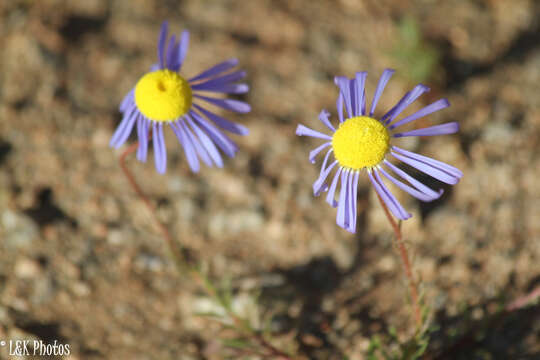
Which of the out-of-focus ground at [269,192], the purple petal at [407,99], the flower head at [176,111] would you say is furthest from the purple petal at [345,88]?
the out-of-focus ground at [269,192]

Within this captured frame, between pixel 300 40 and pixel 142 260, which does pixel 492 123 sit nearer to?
pixel 300 40

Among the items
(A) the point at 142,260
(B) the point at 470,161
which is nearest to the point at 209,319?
(A) the point at 142,260

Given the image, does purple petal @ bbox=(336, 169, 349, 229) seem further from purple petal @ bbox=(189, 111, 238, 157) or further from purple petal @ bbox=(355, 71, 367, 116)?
purple petal @ bbox=(189, 111, 238, 157)

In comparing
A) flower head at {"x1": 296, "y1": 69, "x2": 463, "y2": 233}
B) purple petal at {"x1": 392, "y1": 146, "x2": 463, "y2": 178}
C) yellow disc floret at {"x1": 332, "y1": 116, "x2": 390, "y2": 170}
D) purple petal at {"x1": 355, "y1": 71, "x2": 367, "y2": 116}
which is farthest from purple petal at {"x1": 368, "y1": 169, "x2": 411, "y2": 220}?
purple petal at {"x1": 355, "y1": 71, "x2": 367, "y2": 116}

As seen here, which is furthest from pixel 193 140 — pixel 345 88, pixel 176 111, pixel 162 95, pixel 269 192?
pixel 269 192

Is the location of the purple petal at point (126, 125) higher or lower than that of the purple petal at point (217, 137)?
higher

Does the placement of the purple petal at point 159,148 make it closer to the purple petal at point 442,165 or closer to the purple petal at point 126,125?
the purple petal at point 126,125

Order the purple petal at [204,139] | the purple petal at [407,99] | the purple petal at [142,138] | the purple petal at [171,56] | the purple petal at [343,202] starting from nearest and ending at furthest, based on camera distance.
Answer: the purple petal at [407,99] < the purple petal at [343,202] < the purple petal at [142,138] < the purple petal at [204,139] < the purple petal at [171,56]

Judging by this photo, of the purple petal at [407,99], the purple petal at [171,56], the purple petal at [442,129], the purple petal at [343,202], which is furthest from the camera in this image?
the purple petal at [171,56]
